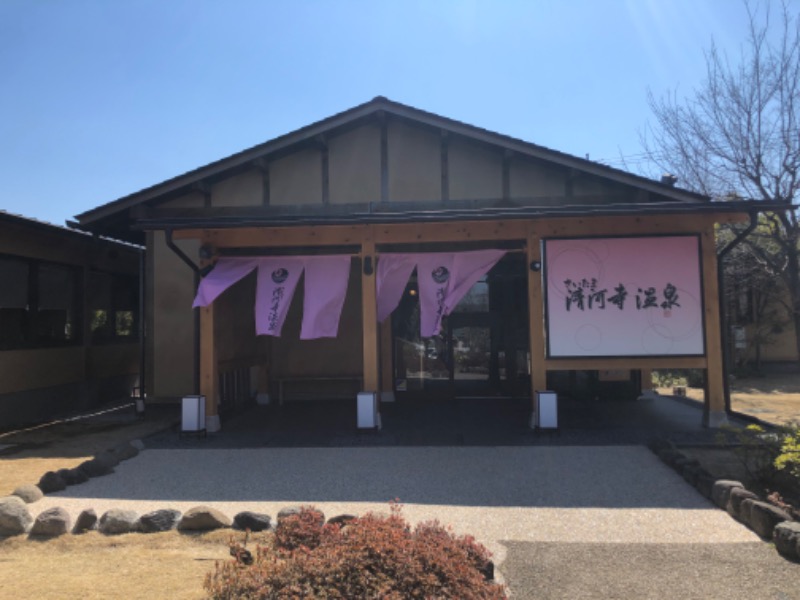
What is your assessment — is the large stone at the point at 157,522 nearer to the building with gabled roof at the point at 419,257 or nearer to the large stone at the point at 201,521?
the large stone at the point at 201,521

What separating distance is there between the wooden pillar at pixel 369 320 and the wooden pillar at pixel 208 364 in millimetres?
2595

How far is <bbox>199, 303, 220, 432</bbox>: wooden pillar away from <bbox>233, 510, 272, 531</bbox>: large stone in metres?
4.43

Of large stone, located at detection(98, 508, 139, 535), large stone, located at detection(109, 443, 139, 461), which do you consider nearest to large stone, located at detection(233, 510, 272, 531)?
large stone, located at detection(98, 508, 139, 535)

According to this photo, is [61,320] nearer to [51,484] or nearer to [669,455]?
[51,484]

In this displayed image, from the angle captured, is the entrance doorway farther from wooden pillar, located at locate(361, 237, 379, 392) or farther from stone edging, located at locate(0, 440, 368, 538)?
stone edging, located at locate(0, 440, 368, 538)

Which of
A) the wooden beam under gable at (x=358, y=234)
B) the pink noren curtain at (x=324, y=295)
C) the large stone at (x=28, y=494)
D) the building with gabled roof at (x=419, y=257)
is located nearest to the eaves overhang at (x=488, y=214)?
the building with gabled roof at (x=419, y=257)

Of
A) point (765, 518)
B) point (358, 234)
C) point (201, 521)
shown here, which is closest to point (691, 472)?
point (765, 518)

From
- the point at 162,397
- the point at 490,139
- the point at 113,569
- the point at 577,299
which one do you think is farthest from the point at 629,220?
the point at 162,397

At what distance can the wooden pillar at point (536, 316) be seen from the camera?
27.8ft

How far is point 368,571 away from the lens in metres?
2.98

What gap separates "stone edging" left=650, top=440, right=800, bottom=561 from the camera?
13.1 ft

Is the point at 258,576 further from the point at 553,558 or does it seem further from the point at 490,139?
the point at 490,139

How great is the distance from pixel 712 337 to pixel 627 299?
4.74ft

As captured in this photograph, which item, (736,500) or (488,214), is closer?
(736,500)
